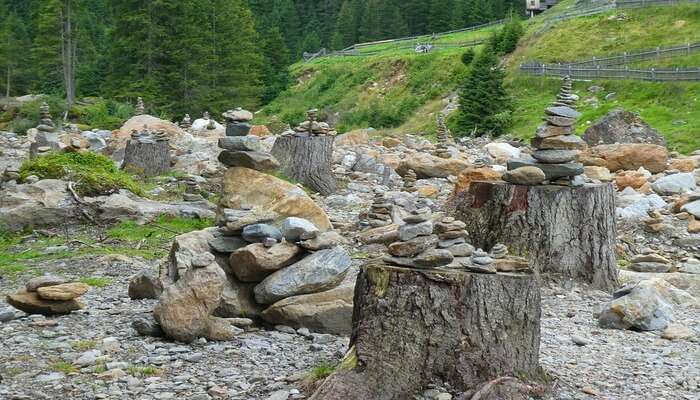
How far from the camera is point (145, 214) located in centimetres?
1337

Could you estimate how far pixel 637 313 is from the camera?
800 cm

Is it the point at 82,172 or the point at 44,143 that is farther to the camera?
the point at 44,143

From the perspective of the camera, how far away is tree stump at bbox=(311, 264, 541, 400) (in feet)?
18.5

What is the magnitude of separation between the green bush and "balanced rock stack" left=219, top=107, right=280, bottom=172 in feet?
10.4

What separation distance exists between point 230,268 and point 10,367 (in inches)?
92.1

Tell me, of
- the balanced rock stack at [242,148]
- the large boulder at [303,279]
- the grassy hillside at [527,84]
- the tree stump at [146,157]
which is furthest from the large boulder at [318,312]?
the grassy hillside at [527,84]

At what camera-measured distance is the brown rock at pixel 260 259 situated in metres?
7.88

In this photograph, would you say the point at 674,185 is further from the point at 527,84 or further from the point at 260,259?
the point at 527,84

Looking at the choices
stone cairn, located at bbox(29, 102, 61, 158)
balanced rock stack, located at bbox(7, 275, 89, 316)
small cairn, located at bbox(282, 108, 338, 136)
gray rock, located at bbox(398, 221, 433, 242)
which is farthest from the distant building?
gray rock, located at bbox(398, 221, 433, 242)

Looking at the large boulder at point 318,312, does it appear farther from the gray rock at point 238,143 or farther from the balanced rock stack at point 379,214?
the balanced rock stack at point 379,214

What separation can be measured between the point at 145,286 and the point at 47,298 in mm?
1013

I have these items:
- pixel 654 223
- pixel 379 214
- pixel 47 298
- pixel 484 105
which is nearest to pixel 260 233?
pixel 47 298

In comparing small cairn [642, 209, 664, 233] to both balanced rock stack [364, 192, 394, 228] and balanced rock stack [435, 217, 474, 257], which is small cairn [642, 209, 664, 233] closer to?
balanced rock stack [364, 192, 394, 228]

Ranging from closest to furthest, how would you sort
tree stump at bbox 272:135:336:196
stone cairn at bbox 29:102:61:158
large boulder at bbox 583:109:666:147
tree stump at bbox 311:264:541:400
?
tree stump at bbox 311:264:541:400 < tree stump at bbox 272:135:336:196 < stone cairn at bbox 29:102:61:158 < large boulder at bbox 583:109:666:147
